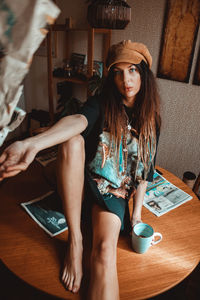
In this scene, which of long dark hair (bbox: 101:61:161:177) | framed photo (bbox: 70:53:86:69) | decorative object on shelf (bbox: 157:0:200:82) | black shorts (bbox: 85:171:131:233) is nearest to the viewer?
black shorts (bbox: 85:171:131:233)

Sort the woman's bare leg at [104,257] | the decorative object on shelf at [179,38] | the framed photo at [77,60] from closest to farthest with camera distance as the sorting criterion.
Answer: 1. the woman's bare leg at [104,257]
2. the decorative object on shelf at [179,38]
3. the framed photo at [77,60]

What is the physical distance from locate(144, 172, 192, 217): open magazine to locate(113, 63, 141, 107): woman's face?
0.58 meters

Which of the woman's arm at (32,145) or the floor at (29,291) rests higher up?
the woman's arm at (32,145)

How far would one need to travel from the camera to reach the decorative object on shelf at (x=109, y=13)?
4.68 feet

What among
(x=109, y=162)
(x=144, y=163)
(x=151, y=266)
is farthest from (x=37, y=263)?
(x=144, y=163)

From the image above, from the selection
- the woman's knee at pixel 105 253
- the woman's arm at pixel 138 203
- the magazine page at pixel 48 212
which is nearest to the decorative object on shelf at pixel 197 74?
the woman's arm at pixel 138 203

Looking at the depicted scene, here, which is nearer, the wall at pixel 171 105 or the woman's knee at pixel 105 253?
the woman's knee at pixel 105 253

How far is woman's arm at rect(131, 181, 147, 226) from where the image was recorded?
1.19 m

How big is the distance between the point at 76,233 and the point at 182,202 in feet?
2.08

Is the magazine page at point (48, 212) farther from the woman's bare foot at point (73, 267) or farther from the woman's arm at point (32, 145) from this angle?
the woman's arm at point (32, 145)

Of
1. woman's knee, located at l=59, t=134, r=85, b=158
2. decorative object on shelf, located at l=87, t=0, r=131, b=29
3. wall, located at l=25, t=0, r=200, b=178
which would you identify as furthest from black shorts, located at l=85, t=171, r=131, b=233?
wall, located at l=25, t=0, r=200, b=178

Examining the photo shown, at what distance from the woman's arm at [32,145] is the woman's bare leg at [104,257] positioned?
41 cm

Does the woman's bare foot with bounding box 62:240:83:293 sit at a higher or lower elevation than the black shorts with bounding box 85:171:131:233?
→ lower

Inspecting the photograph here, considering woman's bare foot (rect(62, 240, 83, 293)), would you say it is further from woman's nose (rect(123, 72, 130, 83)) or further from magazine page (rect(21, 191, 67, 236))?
woman's nose (rect(123, 72, 130, 83))
